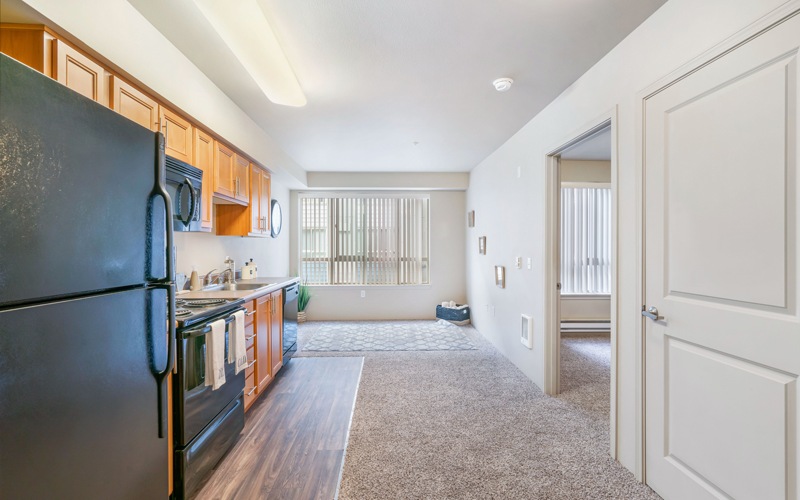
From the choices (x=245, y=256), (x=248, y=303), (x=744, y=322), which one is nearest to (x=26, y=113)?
(x=248, y=303)

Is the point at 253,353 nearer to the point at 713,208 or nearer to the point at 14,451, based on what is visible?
the point at 14,451

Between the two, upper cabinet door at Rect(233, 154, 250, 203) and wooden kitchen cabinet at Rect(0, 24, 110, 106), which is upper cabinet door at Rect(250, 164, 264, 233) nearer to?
upper cabinet door at Rect(233, 154, 250, 203)

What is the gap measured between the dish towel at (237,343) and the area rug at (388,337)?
203cm

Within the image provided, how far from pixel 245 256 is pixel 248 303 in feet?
5.35

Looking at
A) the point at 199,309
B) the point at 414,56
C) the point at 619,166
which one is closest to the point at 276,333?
the point at 199,309

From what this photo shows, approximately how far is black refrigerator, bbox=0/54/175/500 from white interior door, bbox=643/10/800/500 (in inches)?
88.3

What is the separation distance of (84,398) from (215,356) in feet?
3.48

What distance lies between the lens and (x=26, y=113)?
76cm

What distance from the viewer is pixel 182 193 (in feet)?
7.15

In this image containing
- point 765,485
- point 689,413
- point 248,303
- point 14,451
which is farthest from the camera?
point 248,303

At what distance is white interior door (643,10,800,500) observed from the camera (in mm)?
1229

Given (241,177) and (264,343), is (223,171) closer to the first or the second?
(241,177)

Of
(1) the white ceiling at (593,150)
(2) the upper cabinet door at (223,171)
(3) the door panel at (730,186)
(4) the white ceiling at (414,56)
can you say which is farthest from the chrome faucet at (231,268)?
(1) the white ceiling at (593,150)

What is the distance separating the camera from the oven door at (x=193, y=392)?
65.7 inches
